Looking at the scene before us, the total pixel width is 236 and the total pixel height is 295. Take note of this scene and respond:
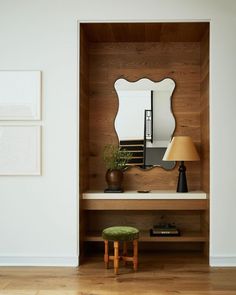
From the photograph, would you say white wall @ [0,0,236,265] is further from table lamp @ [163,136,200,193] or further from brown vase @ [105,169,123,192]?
brown vase @ [105,169,123,192]

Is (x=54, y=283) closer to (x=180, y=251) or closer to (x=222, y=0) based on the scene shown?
(x=180, y=251)

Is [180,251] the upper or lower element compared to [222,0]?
lower

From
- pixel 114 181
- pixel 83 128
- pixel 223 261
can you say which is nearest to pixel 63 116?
pixel 83 128

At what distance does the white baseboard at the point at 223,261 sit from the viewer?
3955 millimetres

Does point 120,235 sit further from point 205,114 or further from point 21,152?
point 205,114

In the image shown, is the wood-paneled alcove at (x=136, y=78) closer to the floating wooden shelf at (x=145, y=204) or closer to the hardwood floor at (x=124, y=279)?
the floating wooden shelf at (x=145, y=204)

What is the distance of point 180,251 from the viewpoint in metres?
4.58

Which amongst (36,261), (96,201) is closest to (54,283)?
(36,261)

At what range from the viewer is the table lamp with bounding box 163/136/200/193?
4214mm

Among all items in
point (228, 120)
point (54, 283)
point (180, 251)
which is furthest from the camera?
point (180, 251)

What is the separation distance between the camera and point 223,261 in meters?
3.96

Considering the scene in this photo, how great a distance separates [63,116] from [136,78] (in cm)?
112

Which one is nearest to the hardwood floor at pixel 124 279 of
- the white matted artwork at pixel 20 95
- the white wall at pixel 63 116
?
the white wall at pixel 63 116

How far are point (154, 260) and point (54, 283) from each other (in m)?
1.19
